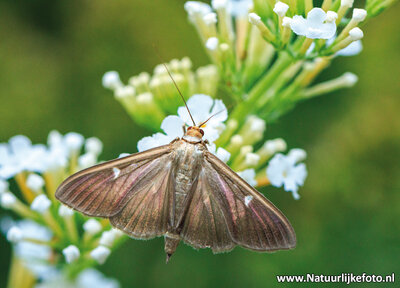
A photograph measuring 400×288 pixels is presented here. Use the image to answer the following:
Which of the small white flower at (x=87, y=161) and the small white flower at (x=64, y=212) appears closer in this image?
the small white flower at (x=64, y=212)

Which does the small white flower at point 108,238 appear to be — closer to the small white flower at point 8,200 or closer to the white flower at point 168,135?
the white flower at point 168,135

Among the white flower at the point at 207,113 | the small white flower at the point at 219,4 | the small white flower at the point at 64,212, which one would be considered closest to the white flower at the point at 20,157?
the small white flower at the point at 64,212

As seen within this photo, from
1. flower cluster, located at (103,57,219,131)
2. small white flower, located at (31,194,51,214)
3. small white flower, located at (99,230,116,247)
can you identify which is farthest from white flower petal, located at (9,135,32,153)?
small white flower, located at (99,230,116,247)

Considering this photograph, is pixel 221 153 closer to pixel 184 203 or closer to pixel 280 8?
pixel 184 203

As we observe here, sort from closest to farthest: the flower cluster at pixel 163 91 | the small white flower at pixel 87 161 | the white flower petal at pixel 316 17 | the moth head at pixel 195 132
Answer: the white flower petal at pixel 316 17 → the moth head at pixel 195 132 → the flower cluster at pixel 163 91 → the small white flower at pixel 87 161

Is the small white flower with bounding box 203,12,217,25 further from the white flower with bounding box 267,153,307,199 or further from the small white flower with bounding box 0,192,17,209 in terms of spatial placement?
the small white flower with bounding box 0,192,17,209

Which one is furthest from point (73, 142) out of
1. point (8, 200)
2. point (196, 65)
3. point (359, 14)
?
point (196, 65)
